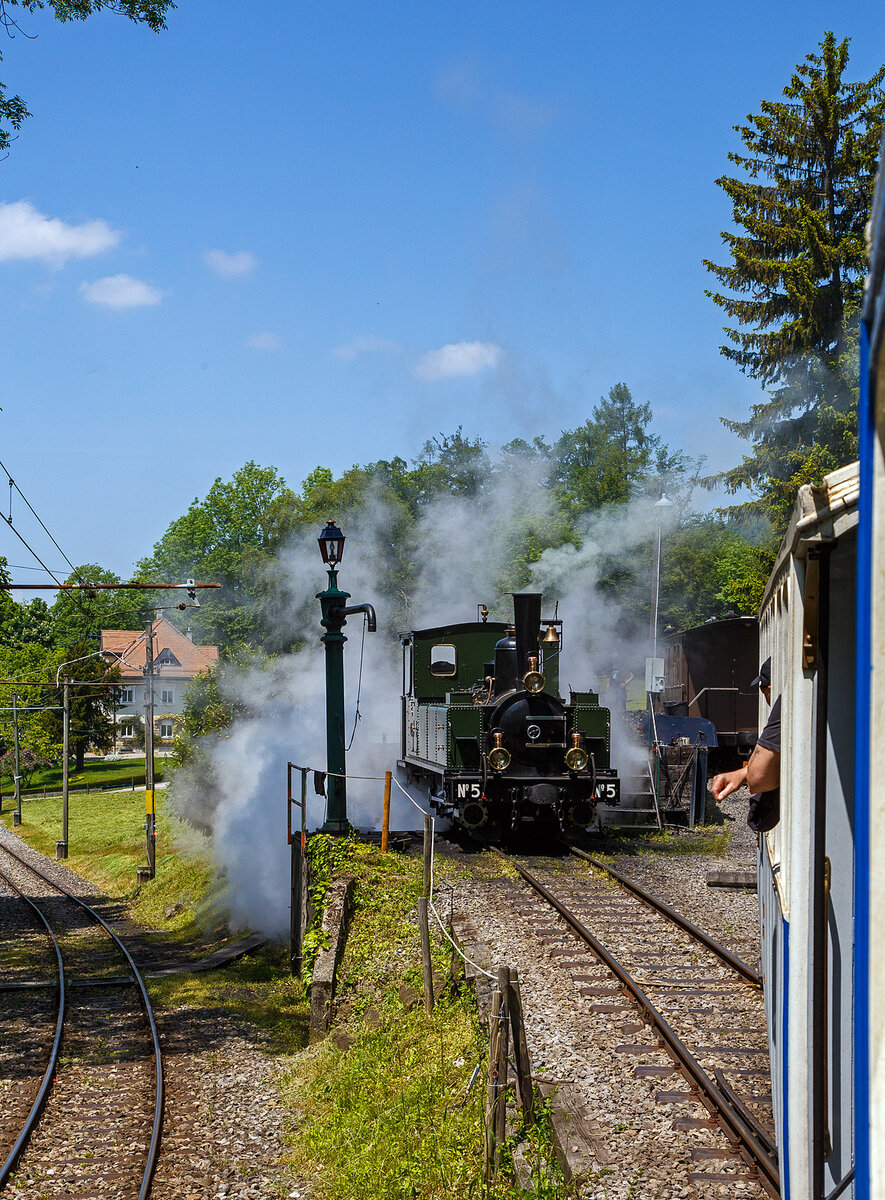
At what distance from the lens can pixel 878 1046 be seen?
4.57 feet

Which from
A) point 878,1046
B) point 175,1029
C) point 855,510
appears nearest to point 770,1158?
point 855,510

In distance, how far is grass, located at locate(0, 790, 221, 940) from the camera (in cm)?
2111

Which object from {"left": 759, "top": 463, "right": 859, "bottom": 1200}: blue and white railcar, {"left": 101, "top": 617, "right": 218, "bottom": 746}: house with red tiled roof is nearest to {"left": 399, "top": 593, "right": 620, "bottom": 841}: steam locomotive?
{"left": 759, "top": 463, "right": 859, "bottom": 1200}: blue and white railcar

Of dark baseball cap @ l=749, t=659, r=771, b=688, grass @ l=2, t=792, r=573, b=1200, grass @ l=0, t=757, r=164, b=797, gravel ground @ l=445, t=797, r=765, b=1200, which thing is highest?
dark baseball cap @ l=749, t=659, r=771, b=688

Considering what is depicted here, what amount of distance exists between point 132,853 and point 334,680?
740 inches

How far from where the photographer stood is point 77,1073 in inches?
393

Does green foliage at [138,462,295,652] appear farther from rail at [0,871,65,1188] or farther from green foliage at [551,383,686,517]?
rail at [0,871,65,1188]

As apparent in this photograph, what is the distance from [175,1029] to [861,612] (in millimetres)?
11418

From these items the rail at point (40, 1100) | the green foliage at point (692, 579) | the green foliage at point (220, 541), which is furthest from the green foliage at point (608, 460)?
the rail at point (40, 1100)

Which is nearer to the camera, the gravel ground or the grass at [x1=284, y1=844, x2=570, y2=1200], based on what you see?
the gravel ground

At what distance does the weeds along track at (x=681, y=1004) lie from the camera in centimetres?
566

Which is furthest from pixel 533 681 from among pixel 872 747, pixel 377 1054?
pixel 872 747

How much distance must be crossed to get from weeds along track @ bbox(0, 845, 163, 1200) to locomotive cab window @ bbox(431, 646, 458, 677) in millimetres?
6324

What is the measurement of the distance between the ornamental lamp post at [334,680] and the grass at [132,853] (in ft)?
17.6
